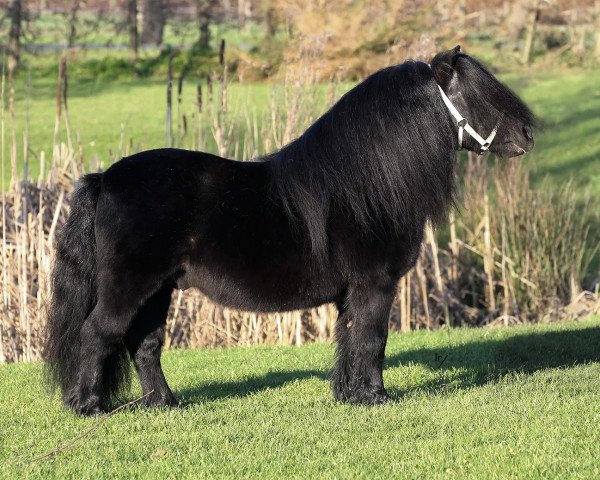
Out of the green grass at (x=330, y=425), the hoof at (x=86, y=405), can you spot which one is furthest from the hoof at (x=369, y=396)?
the hoof at (x=86, y=405)

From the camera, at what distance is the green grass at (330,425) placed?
4.63 metres

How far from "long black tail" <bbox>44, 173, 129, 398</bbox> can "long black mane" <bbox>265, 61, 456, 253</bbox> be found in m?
1.12

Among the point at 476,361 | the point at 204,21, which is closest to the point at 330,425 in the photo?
the point at 476,361

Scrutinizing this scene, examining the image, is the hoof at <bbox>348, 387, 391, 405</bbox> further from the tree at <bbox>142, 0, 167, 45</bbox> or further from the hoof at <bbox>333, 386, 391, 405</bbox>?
the tree at <bbox>142, 0, 167, 45</bbox>

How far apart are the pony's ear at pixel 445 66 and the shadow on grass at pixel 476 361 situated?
1.99 m

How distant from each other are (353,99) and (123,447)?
245cm

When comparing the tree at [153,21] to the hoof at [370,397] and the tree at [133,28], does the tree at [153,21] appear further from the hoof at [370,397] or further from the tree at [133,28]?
the hoof at [370,397]

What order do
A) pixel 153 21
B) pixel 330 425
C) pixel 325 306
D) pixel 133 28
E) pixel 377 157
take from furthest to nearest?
pixel 153 21
pixel 133 28
pixel 325 306
pixel 377 157
pixel 330 425

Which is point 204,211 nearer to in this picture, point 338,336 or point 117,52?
point 338,336

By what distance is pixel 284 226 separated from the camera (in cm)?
571

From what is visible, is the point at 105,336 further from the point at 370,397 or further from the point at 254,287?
the point at 370,397

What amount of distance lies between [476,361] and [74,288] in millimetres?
3228

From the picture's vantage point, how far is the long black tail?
5.68 meters

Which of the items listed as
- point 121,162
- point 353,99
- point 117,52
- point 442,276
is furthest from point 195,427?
point 117,52
